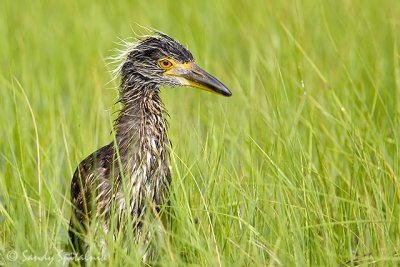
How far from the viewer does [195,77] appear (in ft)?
17.5

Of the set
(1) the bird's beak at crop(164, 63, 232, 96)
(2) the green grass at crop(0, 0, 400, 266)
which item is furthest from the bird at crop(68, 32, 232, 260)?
(2) the green grass at crop(0, 0, 400, 266)

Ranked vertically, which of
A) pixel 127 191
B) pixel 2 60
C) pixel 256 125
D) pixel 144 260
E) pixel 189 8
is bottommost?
pixel 144 260

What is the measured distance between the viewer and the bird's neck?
199 inches

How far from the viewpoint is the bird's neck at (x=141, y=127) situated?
505 centimetres

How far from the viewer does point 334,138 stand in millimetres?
5867

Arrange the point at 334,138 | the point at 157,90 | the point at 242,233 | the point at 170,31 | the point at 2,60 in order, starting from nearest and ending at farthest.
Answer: the point at 242,233
the point at 157,90
the point at 334,138
the point at 2,60
the point at 170,31

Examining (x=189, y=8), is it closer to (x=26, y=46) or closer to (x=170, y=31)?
(x=170, y=31)

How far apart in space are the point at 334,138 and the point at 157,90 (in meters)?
1.26

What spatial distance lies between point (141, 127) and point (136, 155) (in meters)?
0.18

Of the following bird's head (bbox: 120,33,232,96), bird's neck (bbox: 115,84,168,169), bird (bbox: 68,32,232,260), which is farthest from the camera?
bird's head (bbox: 120,33,232,96)

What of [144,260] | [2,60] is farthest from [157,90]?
[2,60]

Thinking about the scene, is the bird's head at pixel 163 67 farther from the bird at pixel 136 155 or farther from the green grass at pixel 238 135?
the green grass at pixel 238 135

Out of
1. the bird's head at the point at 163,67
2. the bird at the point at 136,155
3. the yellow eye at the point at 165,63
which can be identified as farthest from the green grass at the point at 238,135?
the yellow eye at the point at 165,63

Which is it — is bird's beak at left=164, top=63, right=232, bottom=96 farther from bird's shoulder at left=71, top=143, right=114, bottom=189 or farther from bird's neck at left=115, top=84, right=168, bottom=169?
bird's shoulder at left=71, top=143, right=114, bottom=189
